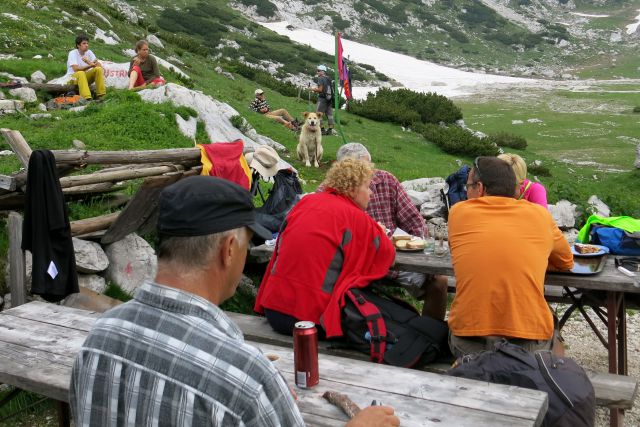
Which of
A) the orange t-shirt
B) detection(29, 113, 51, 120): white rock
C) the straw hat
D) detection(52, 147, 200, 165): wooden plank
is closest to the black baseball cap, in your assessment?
the orange t-shirt

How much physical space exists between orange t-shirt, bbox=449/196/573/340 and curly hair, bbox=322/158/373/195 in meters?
1.09

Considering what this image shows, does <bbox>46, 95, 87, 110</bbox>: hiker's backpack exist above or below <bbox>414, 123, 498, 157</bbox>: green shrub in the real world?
above

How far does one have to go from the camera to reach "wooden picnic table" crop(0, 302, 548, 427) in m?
2.85

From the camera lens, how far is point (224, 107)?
15.9m

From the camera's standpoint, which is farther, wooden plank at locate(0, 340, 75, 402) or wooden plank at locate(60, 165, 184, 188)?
wooden plank at locate(60, 165, 184, 188)

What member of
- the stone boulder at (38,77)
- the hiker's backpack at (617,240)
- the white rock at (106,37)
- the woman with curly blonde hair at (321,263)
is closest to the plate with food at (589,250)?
the hiker's backpack at (617,240)

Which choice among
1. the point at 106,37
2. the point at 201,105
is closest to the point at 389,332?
the point at 201,105

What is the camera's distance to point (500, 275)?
432cm

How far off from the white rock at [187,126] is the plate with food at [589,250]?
8.77 meters

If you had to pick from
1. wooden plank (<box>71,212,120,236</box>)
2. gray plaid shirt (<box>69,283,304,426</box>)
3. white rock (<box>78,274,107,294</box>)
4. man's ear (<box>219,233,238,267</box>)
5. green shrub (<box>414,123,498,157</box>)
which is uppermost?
man's ear (<box>219,233,238,267</box>)

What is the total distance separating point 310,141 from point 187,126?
3534 millimetres

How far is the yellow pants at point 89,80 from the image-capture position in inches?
577

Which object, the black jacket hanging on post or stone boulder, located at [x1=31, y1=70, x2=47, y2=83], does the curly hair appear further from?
stone boulder, located at [x1=31, y1=70, x2=47, y2=83]

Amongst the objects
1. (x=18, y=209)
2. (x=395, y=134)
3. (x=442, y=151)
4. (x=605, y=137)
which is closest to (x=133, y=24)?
(x=395, y=134)
